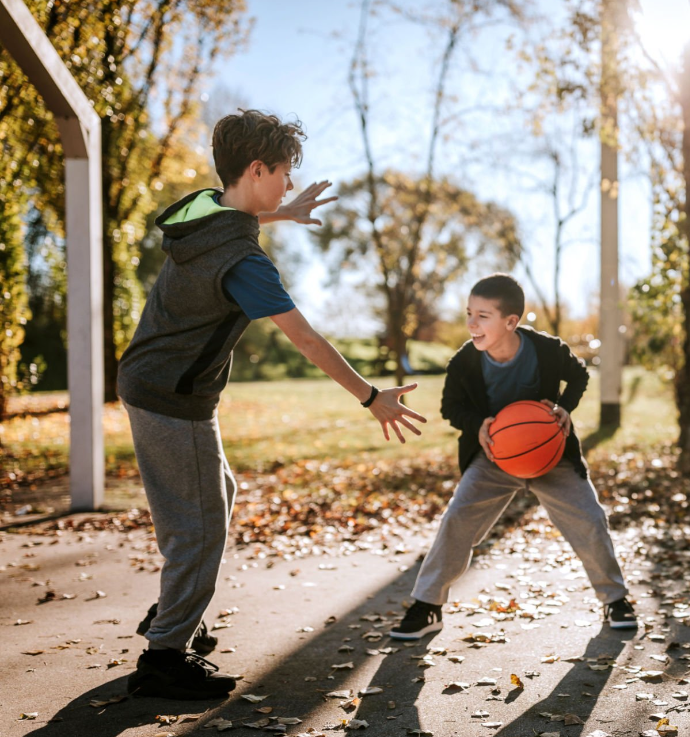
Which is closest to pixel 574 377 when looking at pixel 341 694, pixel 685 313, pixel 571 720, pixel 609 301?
pixel 571 720

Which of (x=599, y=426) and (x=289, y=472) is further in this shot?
(x=599, y=426)

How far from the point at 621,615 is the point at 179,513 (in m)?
2.51

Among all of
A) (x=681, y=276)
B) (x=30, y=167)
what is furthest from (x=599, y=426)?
(x=30, y=167)

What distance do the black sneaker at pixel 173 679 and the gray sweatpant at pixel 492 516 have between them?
135 cm

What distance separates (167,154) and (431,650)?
724 inches

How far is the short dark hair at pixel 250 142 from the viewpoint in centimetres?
338

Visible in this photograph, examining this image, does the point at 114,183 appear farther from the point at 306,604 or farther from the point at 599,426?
the point at 306,604

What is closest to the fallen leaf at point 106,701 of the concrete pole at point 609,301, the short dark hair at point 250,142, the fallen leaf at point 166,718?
the fallen leaf at point 166,718

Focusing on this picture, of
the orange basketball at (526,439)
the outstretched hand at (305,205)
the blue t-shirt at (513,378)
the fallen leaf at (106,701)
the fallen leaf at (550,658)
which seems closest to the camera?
the fallen leaf at (106,701)

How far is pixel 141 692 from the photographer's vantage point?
3580 mm

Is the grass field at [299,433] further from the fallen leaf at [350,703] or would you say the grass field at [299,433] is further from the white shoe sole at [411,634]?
the fallen leaf at [350,703]

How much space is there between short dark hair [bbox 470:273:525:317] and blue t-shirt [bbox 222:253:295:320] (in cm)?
146

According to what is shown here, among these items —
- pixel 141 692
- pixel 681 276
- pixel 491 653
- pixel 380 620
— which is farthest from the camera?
pixel 681 276

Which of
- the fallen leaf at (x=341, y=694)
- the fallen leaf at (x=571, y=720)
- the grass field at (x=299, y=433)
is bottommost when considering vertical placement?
the grass field at (x=299, y=433)
